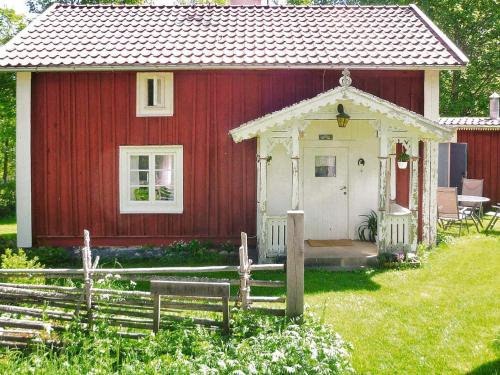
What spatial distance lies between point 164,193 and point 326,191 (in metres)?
3.74

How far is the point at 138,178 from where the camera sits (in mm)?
11852

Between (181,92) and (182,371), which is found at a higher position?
(181,92)

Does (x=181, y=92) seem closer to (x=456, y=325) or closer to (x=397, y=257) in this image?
(x=397, y=257)

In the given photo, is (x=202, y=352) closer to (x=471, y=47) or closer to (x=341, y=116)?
(x=341, y=116)

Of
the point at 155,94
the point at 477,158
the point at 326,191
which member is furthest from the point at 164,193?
the point at 477,158

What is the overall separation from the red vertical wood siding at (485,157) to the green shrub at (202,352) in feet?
47.6

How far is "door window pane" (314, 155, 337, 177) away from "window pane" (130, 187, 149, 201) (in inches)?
155

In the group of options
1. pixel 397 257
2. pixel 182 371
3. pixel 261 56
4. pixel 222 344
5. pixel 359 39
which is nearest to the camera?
pixel 182 371

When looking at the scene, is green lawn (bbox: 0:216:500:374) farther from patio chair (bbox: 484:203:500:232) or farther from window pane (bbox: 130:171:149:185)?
patio chair (bbox: 484:203:500:232)

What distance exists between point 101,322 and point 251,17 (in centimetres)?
1036

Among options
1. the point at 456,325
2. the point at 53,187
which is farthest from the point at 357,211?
the point at 53,187

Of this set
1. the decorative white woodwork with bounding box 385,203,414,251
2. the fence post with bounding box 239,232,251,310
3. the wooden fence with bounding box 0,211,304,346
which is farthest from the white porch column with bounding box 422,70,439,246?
the fence post with bounding box 239,232,251,310

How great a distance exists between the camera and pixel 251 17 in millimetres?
14031

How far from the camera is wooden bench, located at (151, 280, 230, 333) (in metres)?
5.65
